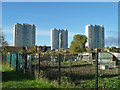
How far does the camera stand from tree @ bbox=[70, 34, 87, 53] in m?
36.8

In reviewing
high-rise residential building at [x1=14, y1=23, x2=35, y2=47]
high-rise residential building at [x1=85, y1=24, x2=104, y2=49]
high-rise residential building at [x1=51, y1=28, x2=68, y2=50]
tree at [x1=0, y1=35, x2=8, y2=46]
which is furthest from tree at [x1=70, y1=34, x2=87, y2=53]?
high-rise residential building at [x1=85, y1=24, x2=104, y2=49]

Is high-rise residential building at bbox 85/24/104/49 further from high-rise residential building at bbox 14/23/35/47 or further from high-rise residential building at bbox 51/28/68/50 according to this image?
high-rise residential building at bbox 14/23/35/47

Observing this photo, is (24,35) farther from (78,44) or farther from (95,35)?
(95,35)

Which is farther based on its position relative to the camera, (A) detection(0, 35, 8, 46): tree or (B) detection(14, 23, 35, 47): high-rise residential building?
Result: (B) detection(14, 23, 35, 47): high-rise residential building

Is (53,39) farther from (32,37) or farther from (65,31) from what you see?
(32,37)

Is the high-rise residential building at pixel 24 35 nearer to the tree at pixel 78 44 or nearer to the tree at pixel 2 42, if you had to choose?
the tree at pixel 78 44

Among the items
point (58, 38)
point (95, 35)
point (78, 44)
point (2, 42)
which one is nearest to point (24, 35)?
point (58, 38)

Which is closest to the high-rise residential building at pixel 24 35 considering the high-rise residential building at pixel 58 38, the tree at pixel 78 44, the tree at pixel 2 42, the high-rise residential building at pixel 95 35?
the high-rise residential building at pixel 58 38

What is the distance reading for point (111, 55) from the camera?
1792 cm

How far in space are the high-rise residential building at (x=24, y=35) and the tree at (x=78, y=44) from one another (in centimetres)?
2291

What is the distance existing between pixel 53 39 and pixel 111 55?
52.7 meters

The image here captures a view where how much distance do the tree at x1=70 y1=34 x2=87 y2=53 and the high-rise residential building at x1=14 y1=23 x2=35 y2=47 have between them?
22.9 m

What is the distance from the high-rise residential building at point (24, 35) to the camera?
5756 centimetres

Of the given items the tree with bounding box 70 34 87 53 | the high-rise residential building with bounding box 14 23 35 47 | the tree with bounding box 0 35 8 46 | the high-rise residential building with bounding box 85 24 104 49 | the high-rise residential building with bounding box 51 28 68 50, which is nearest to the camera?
the tree with bounding box 0 35 8 46
